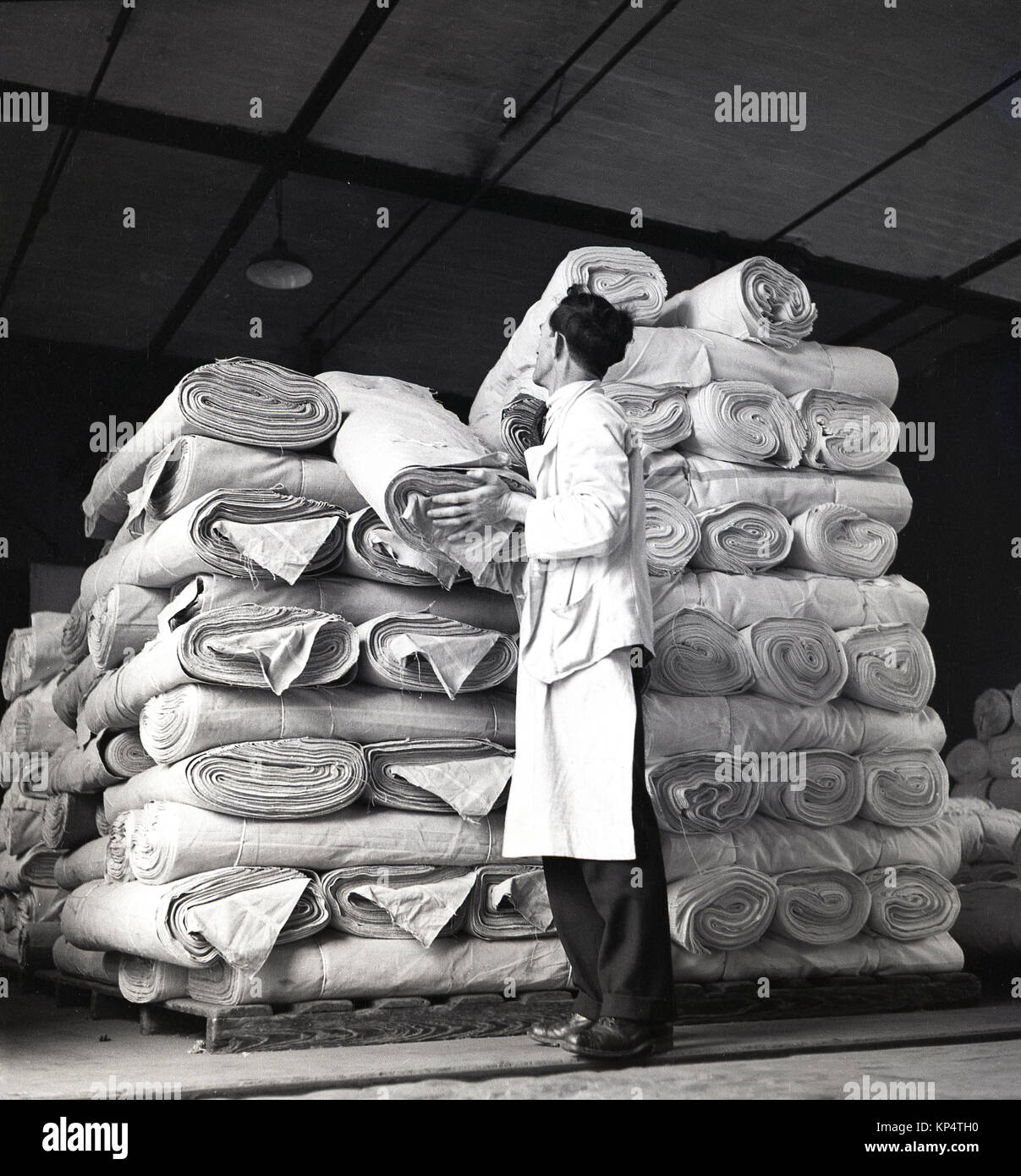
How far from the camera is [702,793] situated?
3.63m

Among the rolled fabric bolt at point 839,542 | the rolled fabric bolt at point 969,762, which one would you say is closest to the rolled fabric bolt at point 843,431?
the rolled fabric bolt at point 839,542

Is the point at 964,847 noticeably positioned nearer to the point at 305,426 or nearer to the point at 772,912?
the point at 772,912

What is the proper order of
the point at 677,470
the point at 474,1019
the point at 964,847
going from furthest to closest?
1. the point at 964,847
2. the point at 677,470
3. the point at 474,1019

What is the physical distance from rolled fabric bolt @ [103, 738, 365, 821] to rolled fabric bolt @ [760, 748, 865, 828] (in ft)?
3.94

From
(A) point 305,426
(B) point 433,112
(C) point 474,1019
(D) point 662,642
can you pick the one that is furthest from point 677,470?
(B) point 433,112

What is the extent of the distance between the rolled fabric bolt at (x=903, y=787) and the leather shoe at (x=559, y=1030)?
1.31 m

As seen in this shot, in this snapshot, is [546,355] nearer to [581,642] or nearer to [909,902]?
[581,642]

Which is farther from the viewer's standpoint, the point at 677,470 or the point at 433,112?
the point at 433,112

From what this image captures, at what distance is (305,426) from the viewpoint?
12.2 ft

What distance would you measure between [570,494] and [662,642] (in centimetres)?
91

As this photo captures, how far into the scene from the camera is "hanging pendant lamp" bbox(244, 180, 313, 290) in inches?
287

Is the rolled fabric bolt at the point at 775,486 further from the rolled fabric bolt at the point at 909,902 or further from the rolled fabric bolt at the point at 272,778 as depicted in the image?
the rolled fabric bolt at the point at 272,778

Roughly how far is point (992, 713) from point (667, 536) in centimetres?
355
